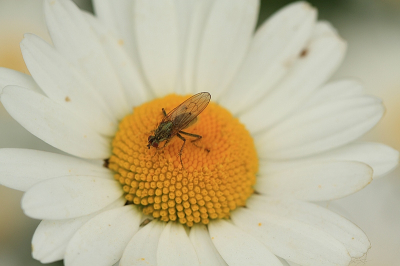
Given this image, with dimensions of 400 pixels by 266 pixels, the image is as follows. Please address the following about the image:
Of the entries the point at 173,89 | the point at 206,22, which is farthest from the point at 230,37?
the point at 173,89

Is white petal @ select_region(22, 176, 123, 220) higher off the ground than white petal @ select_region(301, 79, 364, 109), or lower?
higher

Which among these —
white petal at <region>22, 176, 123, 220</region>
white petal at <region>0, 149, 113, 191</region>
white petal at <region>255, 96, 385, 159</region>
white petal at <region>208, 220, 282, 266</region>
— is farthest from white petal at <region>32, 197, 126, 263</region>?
white petal at <region>255, 96, 385, 159</region>

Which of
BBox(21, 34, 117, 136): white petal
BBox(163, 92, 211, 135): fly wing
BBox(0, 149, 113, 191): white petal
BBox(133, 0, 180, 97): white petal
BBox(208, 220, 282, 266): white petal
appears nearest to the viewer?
BBox(0, 149, 113, 191): white petal

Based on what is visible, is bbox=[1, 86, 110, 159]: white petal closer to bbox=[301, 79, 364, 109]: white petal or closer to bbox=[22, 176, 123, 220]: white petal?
bbox=[22, 176, 123, 220]: white petal

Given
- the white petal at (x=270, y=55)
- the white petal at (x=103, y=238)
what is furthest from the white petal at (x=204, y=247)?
the white petal at (x=270, y=55)

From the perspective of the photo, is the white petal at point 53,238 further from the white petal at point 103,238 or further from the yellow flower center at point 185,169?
the yellow flower center at point 185,169
